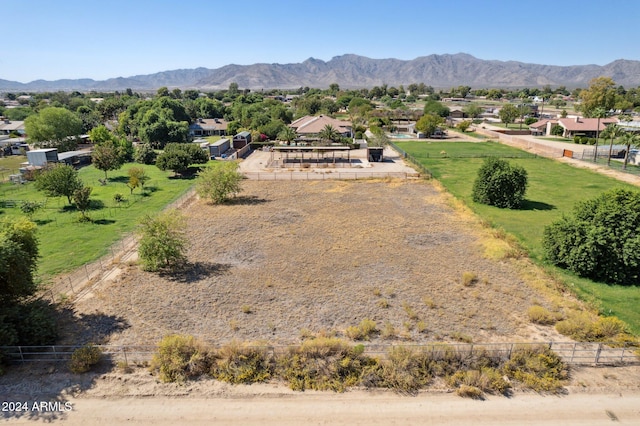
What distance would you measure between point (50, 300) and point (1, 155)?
67301 millimetres

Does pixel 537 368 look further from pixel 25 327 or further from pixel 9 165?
pixel 9 165

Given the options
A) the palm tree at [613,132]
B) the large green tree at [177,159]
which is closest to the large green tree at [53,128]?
the large green tree at [177,159]

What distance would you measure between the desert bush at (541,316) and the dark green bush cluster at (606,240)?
662 centimetres

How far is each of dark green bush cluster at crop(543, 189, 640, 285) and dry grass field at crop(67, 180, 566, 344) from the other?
4312 millimetres

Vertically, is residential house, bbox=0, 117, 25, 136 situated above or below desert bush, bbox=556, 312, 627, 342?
above

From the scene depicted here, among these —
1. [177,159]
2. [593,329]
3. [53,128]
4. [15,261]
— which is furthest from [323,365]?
[53,128]

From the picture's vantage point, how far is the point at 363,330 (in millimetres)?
18250

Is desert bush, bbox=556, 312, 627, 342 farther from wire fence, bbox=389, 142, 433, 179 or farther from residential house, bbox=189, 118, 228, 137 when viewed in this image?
residential house, bbox=189, 118, 228, 137

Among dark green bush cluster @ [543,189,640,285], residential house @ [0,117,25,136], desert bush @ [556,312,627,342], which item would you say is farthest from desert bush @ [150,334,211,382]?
residential house @ [0,117,25,136]

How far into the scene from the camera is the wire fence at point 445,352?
16.2m

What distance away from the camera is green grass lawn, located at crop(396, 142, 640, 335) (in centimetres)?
2173

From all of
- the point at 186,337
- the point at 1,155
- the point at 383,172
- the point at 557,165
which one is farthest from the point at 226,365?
the point at 1,155

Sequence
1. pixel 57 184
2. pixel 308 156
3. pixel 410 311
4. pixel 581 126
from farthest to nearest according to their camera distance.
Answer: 1. pixel 581 126
2. pixel 308 156
3. pixel 57 184
4. pixel 410 311

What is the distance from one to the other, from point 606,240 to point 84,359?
28.5 m
